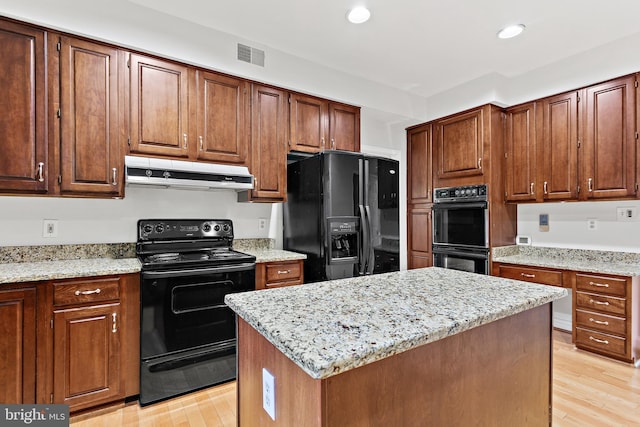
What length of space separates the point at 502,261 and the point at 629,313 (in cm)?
99

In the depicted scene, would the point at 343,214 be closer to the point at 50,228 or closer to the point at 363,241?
the point at 363,241

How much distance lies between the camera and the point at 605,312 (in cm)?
277

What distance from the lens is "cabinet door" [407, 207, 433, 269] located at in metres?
4.15

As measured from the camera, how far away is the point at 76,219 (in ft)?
8.15

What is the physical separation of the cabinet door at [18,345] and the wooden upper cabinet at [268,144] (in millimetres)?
1609

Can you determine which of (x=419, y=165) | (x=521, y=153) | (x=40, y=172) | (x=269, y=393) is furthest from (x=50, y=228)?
(x=521, y=153)

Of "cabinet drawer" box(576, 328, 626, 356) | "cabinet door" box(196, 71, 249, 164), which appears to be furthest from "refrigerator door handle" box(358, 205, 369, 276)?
"cabinet drawer" box(576, 328, 626, 356)

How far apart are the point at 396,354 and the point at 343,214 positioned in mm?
1999

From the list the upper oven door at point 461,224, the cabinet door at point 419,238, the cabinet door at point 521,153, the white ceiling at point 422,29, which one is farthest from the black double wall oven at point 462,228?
the white ceiling at point 422,29

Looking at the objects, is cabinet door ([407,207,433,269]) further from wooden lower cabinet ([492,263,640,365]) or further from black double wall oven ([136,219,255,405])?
black double wall oven ([136,219,255,405])

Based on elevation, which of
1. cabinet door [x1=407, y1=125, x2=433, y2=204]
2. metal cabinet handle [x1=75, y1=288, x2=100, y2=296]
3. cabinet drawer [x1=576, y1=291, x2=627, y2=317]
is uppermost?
cabinet door [x1=407, y1=125, x2=433, y2=204]

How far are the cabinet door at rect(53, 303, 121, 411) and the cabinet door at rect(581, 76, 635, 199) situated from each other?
12.9 feet

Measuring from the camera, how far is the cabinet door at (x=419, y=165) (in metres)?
4.16

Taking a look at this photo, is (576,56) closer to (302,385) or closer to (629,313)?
(629,313)
